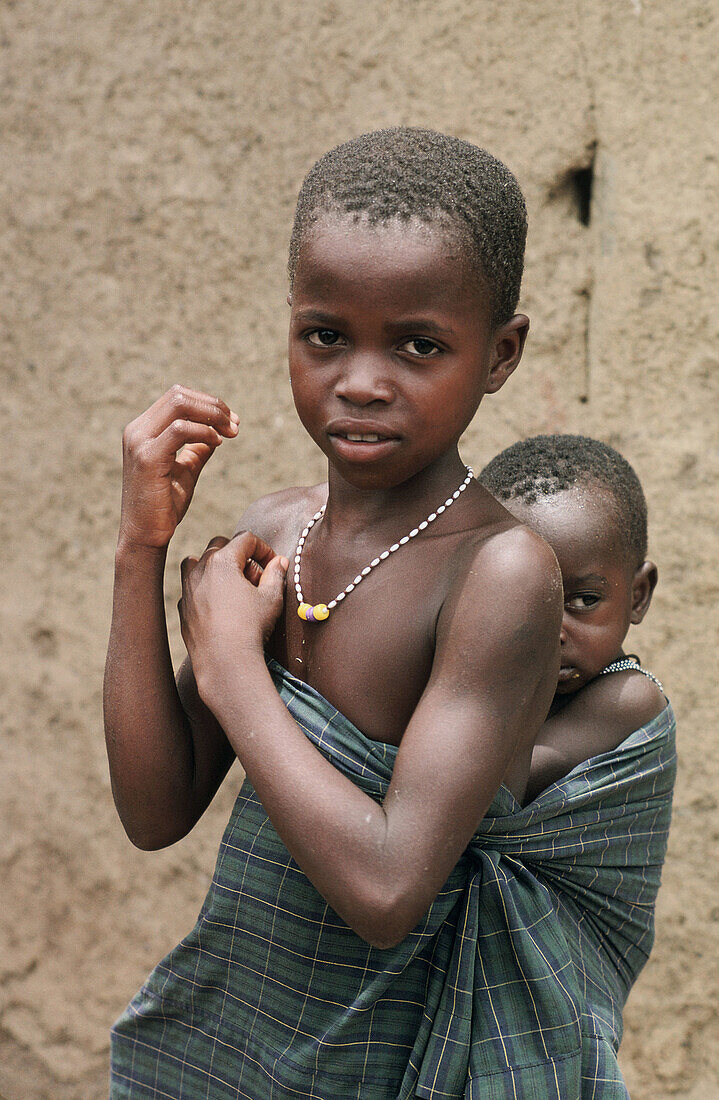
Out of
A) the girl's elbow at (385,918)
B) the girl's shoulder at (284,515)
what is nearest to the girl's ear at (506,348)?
the girl's shoulder at (284,515)

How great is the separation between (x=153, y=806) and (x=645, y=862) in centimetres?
60

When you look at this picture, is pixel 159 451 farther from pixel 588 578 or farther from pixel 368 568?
pixel 588 578

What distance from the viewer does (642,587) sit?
1603 mm

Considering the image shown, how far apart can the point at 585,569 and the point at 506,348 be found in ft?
1.24

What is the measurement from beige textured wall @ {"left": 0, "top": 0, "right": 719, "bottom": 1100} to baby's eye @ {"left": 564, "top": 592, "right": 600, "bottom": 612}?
68cm

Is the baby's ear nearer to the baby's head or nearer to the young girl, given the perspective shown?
the baby's head

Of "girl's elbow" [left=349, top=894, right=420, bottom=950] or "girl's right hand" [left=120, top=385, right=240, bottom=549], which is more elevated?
"girl's right hand" [left=120, top=385, right=240, bottom=549]

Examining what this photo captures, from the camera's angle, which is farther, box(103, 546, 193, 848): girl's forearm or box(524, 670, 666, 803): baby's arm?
box(524, 670, 666, 803): baby's arm

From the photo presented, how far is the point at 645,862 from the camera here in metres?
1.41

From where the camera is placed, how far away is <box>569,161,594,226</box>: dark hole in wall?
217cm

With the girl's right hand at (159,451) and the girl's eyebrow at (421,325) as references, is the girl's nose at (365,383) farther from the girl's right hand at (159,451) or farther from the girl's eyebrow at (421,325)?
the girl's right hand at (159,451)

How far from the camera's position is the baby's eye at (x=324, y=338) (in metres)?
1.09

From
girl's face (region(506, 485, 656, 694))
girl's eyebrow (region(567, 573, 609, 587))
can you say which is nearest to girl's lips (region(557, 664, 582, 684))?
girl's face (region(506, 485, 656, 694))

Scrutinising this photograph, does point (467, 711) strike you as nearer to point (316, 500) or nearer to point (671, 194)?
point (316, 500)
